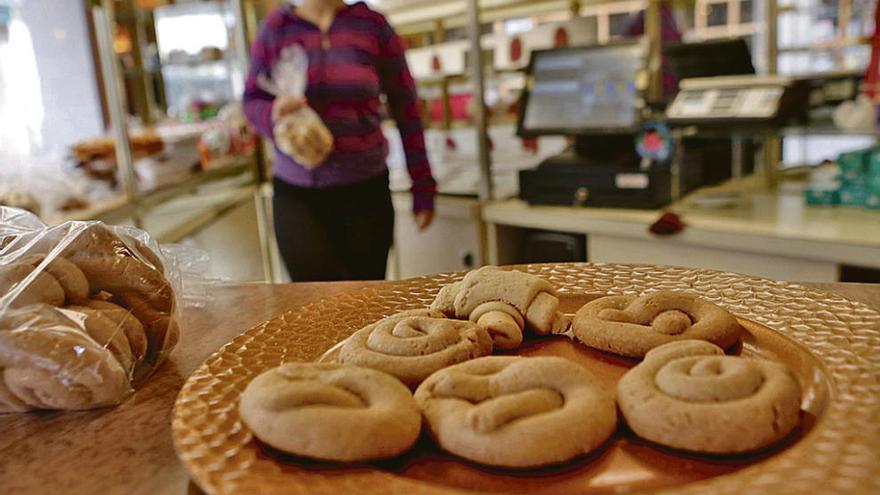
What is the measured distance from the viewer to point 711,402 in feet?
2.12

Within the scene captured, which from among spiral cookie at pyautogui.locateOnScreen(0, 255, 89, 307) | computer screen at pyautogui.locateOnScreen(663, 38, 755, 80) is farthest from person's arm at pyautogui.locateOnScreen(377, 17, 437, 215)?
spiral cookie at pyautogui.locateOnScreen(0, 255, 89, 307)

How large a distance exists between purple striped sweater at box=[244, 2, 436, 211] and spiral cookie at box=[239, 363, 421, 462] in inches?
66.7

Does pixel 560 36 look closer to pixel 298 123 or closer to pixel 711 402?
pixel 298 123

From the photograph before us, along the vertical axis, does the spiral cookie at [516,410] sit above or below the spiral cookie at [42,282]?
below

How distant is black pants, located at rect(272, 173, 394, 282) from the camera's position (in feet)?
7.82

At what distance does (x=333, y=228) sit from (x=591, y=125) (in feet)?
3.12

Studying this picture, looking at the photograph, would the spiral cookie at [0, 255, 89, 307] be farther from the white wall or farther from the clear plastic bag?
the white wall

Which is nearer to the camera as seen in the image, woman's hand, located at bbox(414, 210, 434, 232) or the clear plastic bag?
the clear plastic bag

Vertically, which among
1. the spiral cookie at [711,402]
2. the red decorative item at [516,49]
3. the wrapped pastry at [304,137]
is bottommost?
the spiral cookie at [711,402]

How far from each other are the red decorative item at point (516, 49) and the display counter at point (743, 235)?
737mm

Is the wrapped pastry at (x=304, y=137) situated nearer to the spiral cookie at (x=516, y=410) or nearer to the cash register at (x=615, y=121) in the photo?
the cash register at (x=615, y=121)

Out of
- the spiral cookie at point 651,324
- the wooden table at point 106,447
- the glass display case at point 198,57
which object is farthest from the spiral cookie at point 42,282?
the glass display case at point 198,57

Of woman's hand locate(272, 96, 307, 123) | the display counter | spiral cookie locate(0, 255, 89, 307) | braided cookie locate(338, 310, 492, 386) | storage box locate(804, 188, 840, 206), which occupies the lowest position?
the display counter

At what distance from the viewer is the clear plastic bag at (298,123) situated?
221 centimetres
